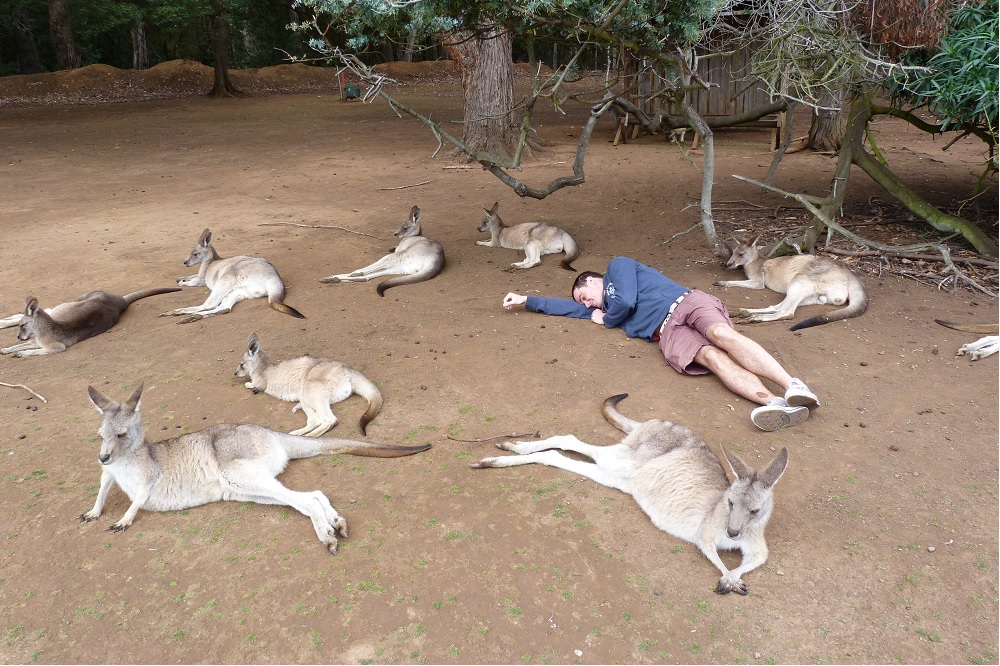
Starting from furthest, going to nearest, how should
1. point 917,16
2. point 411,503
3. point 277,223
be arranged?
1. point 277,223
2. point 917,16
3. point 411,503

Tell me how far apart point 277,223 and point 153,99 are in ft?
49.9

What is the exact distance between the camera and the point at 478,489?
376 cm

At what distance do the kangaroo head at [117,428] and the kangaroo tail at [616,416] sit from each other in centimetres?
254

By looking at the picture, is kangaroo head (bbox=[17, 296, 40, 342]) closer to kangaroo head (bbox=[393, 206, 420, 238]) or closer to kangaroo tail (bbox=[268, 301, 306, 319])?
kangaroo tail (bbox=[268, 301, 306, 319])

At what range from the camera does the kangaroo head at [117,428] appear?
358cm

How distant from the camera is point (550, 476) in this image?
3861 millimetres

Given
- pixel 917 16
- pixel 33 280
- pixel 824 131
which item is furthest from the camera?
pixel 824 131

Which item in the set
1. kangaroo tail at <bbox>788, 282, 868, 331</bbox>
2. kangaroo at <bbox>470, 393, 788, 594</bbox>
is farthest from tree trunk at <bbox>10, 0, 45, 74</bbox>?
kangaroo at <bbox>470, 393, 788, 594</bbox>

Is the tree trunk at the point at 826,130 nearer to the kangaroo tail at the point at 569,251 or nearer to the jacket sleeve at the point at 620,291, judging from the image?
the kangaroo tail at the point at 569,251

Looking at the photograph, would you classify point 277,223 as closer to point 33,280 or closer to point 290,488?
point 33,280

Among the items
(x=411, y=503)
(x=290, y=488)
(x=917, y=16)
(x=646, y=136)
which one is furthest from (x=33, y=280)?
(x=646, y=136)

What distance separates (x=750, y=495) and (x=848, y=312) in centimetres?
329

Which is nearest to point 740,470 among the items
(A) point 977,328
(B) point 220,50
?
(A) point 977,328

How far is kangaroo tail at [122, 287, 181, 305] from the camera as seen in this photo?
21.8 ft
